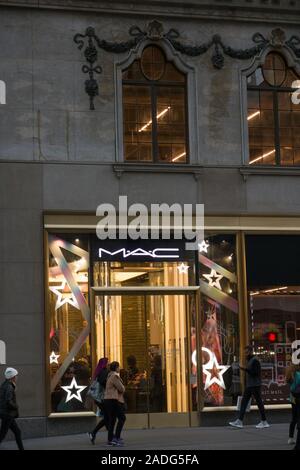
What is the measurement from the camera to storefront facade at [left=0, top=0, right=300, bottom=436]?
2091 cm

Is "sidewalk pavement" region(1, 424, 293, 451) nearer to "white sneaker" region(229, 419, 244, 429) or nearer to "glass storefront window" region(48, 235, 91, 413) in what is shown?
"white sneaker" region(229, 419, 244, 429)

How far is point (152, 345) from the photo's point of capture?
2162 centimetres

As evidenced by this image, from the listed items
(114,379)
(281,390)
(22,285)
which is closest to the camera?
(114,379)

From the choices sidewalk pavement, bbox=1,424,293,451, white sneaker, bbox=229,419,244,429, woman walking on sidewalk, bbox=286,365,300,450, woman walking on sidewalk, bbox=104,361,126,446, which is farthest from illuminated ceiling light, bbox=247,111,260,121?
woman walking on sidewalk, bbox=104,361,126,446

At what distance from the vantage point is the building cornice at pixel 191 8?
21.8 m

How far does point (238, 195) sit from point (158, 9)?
4.83m

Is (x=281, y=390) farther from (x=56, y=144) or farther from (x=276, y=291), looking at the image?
(x=56, y=144)

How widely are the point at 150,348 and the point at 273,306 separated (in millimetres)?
3158

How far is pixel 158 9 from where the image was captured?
879 inches

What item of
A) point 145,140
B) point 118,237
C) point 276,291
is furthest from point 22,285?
point 276,291

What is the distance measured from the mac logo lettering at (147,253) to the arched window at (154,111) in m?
2.13

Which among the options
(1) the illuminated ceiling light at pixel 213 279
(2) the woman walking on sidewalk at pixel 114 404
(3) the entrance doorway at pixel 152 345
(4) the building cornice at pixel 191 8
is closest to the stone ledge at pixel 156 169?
(1) the illuminated ceiling light at pixel 213 279

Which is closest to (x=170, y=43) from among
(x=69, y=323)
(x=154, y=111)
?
(x=154, y=111)

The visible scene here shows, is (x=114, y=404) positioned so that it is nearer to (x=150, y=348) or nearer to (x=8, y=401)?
(x=8, y=401)
